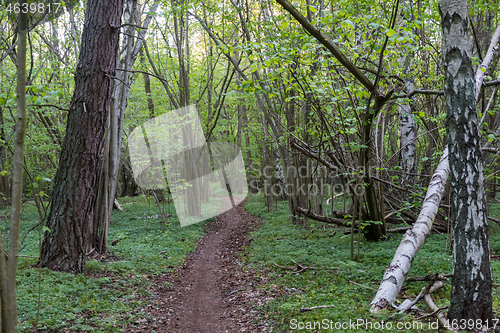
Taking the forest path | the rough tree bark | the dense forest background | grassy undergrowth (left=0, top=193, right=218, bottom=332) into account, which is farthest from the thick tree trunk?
the rough tree bark

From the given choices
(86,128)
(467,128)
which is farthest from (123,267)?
(467,128)

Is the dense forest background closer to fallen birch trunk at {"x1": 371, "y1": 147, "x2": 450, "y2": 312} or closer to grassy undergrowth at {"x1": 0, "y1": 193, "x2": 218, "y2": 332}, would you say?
fallen birch trunk at {"x1": 371, "y1": 147, "x2": 450, "y2": 312}

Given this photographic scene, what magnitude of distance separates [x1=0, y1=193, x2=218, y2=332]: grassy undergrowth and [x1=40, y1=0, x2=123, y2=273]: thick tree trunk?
1.63 ft

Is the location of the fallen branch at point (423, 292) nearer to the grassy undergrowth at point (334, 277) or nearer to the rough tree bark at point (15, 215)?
the grassy undergrowth at point (334, 277)

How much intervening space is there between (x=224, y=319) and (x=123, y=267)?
2838mm

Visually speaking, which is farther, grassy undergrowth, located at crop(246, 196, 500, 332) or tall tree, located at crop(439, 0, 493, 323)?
grassy undergrowth, located at crop(246, 196, 500, 332)

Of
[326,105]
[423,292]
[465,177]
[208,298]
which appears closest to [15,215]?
[465,177]

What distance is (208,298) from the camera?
20.4ft

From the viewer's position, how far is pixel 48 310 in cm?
435

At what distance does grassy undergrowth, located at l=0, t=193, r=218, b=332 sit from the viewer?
4.27 m

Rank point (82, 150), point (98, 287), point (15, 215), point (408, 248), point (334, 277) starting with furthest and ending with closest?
point (82, 150), point (334, 277), point (98, 287), point (408, 248), point (15, 215)

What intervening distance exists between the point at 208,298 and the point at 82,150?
3604 millimetres

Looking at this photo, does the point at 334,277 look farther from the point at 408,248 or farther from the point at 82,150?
the point at 82,150

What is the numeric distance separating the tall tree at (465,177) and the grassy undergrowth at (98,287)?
3842mm
